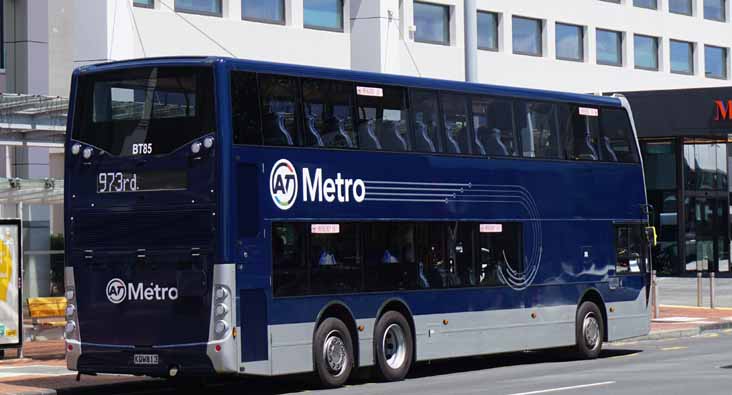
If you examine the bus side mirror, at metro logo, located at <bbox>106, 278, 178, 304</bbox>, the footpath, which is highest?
the bus side mirror

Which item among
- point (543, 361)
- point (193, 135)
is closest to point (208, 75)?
point (193, 135)

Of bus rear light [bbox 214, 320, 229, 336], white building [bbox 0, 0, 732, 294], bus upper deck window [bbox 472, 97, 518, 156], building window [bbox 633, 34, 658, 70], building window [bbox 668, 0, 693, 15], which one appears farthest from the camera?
building window [bbox 668, 0, 693, 15]

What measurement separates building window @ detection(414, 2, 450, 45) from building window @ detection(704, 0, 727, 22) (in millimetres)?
18433

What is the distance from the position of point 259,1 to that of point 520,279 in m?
19.2

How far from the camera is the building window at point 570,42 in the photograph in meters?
53.8

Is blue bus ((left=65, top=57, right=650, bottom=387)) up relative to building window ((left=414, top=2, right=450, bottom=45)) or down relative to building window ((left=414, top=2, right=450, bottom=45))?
down

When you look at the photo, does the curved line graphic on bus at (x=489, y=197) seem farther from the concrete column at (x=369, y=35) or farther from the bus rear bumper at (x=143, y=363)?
the concrete column at (x=369, y=35)

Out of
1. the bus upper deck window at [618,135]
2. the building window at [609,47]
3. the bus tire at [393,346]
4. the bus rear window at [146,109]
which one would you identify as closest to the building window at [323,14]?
the building window at [609,47]

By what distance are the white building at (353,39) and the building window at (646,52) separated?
4 centimetres

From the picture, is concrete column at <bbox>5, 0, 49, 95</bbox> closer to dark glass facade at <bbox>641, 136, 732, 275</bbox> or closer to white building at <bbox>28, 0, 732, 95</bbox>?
white building at <bbox>28, 0, 732, 95</bbox>

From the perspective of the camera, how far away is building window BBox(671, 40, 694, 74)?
60.2 metres

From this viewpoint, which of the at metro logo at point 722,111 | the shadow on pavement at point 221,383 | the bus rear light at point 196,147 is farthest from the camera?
the at metro logo at point 722,111

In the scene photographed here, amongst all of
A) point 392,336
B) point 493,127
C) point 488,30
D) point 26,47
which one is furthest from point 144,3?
point 392,336

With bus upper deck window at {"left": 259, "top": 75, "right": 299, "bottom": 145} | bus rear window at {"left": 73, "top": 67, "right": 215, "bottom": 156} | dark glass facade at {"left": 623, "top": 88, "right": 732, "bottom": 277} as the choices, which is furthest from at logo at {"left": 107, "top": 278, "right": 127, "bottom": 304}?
dark glass facade at {"left": 623, "top": 88, "right": 732, "bottom": 277}
